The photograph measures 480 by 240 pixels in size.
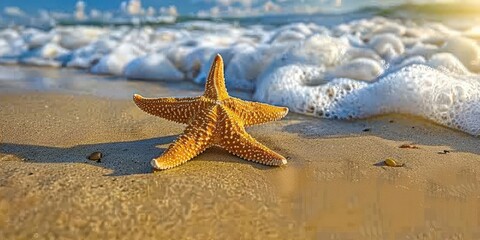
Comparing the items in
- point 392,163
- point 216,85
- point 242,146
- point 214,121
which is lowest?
point 392,163

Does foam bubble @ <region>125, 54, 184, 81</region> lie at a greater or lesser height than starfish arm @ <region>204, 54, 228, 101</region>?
lesser

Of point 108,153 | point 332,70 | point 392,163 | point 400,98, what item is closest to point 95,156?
point 108,153

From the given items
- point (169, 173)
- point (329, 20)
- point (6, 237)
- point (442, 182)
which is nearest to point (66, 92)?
point (169, 173)

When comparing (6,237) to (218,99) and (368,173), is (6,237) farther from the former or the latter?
(368,173)

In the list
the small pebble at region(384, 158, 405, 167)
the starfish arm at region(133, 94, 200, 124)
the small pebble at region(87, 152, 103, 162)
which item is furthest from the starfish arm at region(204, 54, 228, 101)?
the small pebble at region(384, 158, 405, 167)

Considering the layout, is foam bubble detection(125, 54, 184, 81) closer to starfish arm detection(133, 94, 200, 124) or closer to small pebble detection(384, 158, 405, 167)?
starfish arm detection(133, 94, 200, 124)

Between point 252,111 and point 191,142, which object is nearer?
point 191,142

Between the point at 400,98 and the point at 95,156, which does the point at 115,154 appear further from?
the point at 400,98
